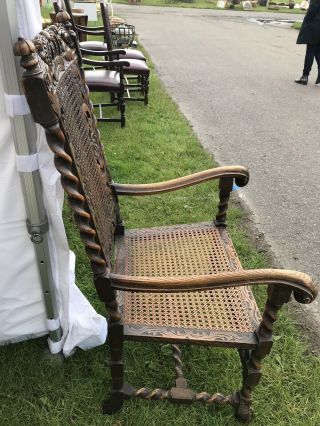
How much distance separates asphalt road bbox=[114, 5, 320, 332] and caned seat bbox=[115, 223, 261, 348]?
32.5 inches

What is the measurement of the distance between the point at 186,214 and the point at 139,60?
2.96m

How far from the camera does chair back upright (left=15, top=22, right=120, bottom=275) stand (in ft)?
3.17

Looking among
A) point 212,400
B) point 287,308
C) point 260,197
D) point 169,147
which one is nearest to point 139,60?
point 169,147

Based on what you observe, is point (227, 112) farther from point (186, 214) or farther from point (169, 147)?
point (186, 214)

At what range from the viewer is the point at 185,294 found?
164 centimetres

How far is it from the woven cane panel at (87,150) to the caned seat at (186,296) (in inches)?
8.9

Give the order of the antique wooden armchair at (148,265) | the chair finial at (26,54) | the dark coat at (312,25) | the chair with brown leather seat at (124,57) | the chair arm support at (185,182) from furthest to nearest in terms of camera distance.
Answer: the dark coat at (312,25) < the chair with brown leather seat at (124,57) < the chair arm support at (185,182) < the antique wooden armchair at (148,265) < the chair finial at (26,54)

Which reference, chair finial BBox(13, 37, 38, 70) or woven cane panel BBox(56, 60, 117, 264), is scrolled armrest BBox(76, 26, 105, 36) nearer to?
woven cane panel BBox(56, 60, 117, 264)

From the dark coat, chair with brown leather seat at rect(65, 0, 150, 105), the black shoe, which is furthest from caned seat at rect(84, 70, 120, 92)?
the black shoe

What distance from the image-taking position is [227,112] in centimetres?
541

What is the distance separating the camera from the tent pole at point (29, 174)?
1.13m

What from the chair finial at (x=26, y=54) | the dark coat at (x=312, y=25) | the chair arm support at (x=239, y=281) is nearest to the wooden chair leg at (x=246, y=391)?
the chair arm support at (x=239, y=281)

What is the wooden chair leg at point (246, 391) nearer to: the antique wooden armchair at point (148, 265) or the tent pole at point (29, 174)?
the antique wooden armchair at point (148, 265)

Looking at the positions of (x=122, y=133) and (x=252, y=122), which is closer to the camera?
(x=122, y=133)
